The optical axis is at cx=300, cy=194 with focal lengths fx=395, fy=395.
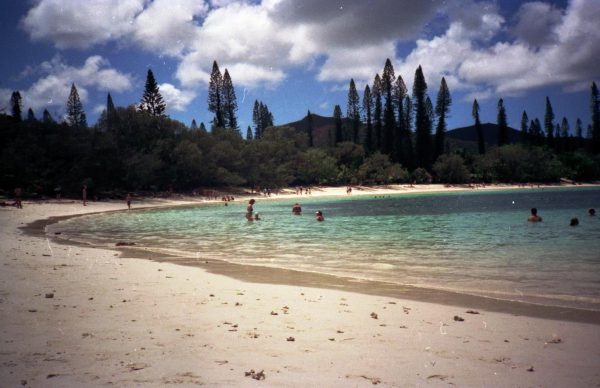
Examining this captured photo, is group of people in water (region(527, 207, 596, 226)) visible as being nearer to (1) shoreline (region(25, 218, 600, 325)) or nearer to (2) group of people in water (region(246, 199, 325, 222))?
(2) group of people in water (region(246, 199, 325, 222))

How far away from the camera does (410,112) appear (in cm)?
9300

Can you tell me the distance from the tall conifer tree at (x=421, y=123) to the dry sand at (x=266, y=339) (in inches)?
3455

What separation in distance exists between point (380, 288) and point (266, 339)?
4012 millimetres

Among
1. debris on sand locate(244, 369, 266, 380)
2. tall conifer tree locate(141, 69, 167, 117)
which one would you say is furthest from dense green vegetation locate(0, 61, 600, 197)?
debris on sand locate(244, 369, 266, 380)

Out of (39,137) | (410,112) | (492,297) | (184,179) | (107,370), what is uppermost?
(410,112)

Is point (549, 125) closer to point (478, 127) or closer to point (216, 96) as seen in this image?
point (478, 127)

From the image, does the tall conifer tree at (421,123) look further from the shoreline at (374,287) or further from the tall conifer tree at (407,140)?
the shoreline at (374,287)

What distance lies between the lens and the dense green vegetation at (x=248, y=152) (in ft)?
150

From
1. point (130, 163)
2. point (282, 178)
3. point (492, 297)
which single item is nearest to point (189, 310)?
point (492, 297)

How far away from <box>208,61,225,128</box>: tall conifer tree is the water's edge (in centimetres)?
7605

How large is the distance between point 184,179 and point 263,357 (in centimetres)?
5885

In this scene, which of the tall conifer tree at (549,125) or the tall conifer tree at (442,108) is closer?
the tall conifer tree at (442,108)

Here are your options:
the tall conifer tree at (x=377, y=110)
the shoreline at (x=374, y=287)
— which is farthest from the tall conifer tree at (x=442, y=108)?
the shoreline at (x=374, y=287)

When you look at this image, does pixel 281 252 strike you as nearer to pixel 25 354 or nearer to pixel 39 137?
pixel 25 354
